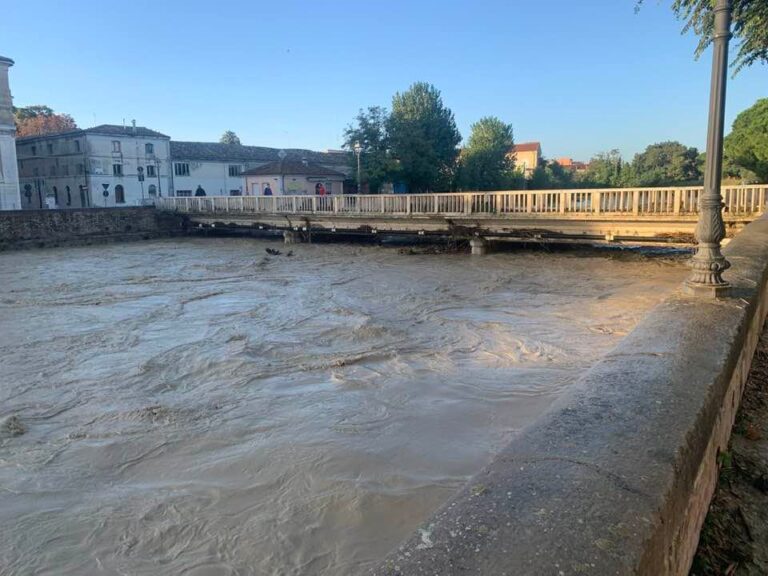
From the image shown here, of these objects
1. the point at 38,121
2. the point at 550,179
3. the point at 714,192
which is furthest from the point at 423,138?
the point at 38,121

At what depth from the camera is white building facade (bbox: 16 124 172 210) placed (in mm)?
50750

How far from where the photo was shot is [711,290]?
19.7 feet

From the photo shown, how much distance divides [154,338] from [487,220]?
14.3 metres

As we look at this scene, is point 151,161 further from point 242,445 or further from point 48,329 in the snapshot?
point 242,445

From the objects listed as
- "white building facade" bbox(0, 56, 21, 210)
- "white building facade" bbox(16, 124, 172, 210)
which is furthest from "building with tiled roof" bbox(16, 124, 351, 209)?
"white building facade" bbox(0, 56, 21, 210)

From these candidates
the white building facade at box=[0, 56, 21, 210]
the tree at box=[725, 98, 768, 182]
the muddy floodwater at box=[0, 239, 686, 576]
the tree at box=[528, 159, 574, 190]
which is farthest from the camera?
the tree at box=[528, 159, 574, 190]

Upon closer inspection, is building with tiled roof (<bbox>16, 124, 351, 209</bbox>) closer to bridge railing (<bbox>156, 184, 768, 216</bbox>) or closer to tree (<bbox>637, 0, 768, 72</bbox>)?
bridge railing (<bbox>156, 184, 768, 216</bbox>)

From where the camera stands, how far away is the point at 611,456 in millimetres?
2574

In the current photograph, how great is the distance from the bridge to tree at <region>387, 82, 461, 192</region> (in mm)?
14394

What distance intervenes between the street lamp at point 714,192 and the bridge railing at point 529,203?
10833 mm

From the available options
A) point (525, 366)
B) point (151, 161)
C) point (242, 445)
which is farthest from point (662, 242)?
point (151, 161)

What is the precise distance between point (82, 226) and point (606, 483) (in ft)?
118

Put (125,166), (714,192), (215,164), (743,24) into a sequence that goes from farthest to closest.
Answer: (215,164)
(125,166)
(743,24)
(714,192)

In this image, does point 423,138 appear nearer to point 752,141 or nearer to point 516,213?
point 752,141
